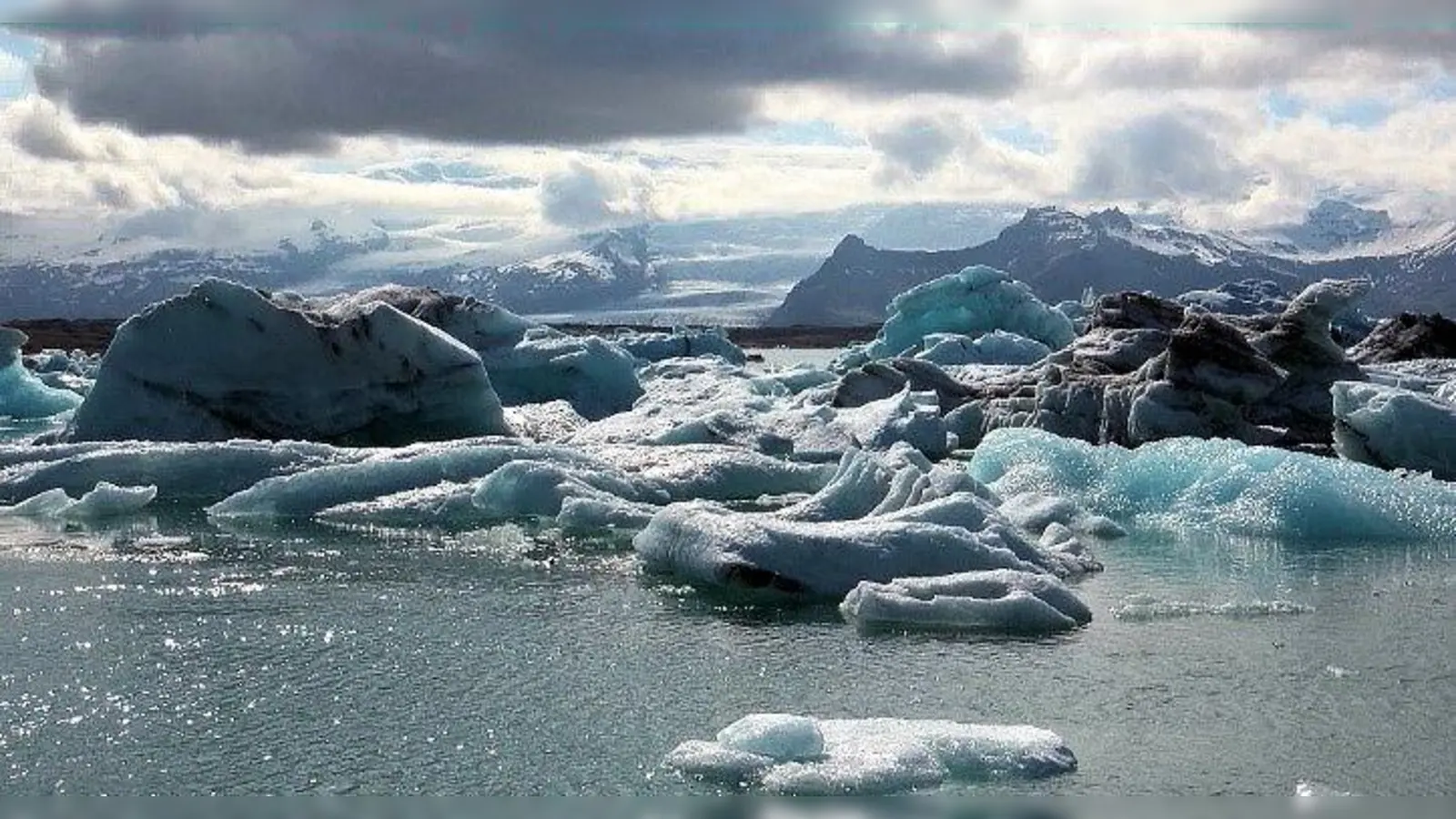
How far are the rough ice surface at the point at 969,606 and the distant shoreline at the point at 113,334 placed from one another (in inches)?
1617

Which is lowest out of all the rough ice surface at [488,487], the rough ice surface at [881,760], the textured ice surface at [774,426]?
the textured ice surface at [774,426]

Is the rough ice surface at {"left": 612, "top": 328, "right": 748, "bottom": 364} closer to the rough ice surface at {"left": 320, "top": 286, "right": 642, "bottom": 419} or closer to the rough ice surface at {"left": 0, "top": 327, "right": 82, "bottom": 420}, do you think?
the rough ice surface at {"left": 320, "top": 286, "right": 642, "bottom": 419}

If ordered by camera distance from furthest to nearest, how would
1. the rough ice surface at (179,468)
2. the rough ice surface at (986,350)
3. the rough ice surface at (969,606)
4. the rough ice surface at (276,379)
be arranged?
the rough ice surface at (986,350)
the rough ice surface at (276,379)
the rough ice surface at (179,468)
the rough ice surface at (969,606)

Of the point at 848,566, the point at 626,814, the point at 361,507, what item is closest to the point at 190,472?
the point at 361,507

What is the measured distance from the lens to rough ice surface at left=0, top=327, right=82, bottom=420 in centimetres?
2717

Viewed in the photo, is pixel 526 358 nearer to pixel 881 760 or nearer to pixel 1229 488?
pixel 1229 488

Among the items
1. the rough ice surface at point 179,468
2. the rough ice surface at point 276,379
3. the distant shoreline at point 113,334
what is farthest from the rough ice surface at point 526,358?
the distant shoreline at point 113,334

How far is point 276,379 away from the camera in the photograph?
18312mm

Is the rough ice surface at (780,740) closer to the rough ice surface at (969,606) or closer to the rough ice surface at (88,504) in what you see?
the rough ice surface at (969,606)

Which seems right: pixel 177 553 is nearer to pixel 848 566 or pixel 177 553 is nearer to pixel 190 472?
pixel 190 472

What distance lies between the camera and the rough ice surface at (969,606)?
8.27 meters

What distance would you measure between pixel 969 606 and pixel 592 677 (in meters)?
2.18

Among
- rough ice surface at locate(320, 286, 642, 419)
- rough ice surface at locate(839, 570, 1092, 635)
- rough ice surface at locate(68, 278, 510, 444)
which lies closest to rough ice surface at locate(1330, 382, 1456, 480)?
rough ice surface at locate(839, 570, 1092, 635)

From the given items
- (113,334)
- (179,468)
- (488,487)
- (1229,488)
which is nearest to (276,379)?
(179,468)
